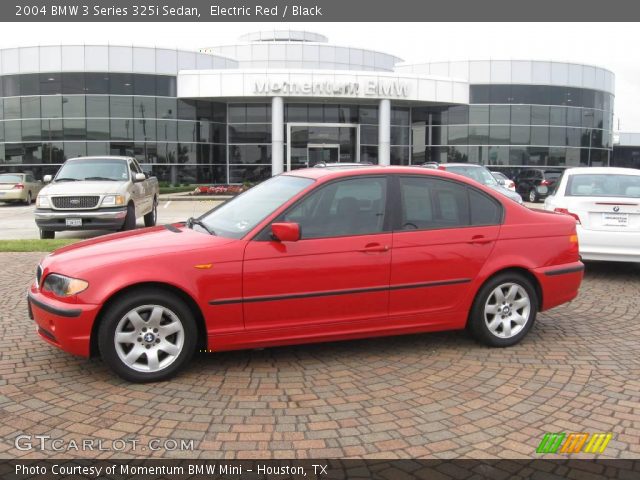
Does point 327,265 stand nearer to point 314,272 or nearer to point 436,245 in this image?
point 314,272

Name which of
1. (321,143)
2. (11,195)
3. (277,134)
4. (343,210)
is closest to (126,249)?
(343,210)

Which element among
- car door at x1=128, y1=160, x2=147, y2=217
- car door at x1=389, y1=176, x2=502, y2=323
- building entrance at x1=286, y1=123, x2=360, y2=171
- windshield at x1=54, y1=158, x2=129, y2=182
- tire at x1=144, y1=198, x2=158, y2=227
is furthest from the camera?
building entrance at x1=286, y1=123, x2=360, y2=171

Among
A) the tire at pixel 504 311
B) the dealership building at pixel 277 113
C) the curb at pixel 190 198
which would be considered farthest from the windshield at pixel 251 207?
the dealership building at pixel 277 113

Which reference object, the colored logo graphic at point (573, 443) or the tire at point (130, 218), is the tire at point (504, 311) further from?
the tire at point (130, 218)

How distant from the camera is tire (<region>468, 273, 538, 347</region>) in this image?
17.4 feet

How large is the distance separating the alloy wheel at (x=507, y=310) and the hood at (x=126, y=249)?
2.42 m

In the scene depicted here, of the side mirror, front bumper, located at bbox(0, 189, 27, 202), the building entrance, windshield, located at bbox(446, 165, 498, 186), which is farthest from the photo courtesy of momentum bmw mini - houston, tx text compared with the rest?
the building entrance

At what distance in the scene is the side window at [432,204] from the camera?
204 inches

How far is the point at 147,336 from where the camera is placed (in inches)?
176

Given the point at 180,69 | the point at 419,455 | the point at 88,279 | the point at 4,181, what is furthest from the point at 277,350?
the point at 180,69

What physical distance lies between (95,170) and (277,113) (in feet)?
73.3

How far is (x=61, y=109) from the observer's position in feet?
110

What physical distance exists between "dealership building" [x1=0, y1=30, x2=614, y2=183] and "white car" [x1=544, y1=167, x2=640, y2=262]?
2723 cm

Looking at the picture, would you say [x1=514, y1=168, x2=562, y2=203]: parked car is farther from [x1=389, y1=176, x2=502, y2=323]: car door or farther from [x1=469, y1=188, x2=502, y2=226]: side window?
[x1=389, y1=176, x2=502, y2=323]: car door
